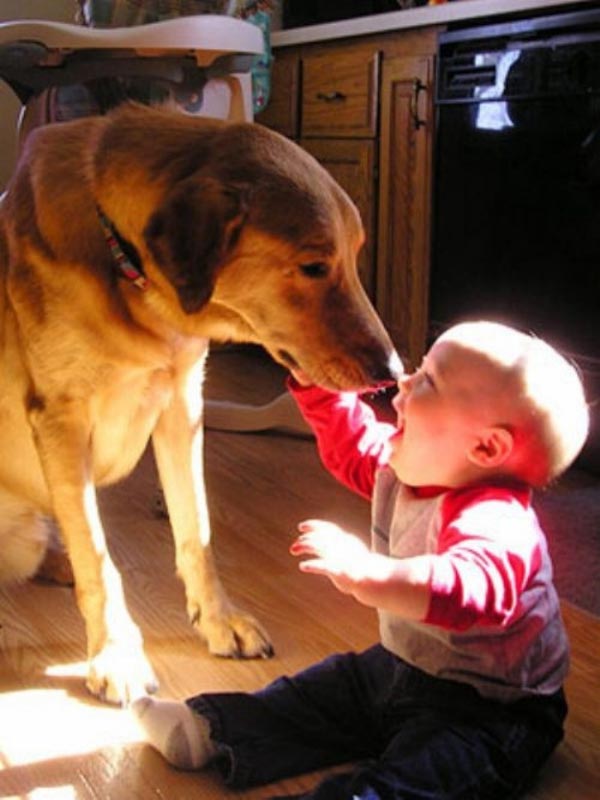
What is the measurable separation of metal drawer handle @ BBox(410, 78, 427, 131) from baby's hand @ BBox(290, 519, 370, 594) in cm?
195

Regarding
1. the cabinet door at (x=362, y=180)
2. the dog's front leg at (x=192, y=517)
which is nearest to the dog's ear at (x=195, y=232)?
the dog's front leg at (x=192, y=517)

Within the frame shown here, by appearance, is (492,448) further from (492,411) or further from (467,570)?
(467,570)

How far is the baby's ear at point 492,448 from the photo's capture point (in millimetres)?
1125

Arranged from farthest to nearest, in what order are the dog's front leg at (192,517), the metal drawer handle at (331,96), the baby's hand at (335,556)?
1. the metal drawer handle at (331,96)
2. the dog's front leg at (192,517)
3. the baby's hand at (335,556)

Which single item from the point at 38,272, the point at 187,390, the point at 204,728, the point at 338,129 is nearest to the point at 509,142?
the point at 338,129

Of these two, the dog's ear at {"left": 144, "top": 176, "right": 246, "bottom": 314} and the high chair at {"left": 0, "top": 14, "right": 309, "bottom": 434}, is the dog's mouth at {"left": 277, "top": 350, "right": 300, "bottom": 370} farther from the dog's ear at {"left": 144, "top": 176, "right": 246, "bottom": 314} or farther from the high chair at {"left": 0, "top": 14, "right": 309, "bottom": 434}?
the high chair at {"left": 0, "top": 14, "right": 309, "bottom": 434}

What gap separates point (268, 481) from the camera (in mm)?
2289

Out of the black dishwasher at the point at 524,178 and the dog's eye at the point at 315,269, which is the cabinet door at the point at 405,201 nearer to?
the black dishwasher at the point at 524,178

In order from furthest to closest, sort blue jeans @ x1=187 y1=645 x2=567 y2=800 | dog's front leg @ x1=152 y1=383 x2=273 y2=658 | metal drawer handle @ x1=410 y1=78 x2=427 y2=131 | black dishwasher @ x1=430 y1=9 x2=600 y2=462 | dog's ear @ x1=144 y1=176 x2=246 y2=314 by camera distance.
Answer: metal drawer handle @ x1=410 y1=78 x2=427 y2=131, black dishwasher @ x1=430 y1=9 x2=600 y2=462, dog's front leg @ x1=152 y1=383 x2=273 y2=658, dog's ear @ x1=144 y1=176 x2=246 y2=314, blue jeans @ x1=187 y1=645 x2=567 y2=800

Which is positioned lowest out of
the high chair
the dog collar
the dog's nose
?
the dog's nose

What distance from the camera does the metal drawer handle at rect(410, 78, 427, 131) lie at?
2.76m

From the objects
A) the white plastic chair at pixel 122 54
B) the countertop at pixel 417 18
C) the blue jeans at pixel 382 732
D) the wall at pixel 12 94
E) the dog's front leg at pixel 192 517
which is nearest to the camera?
the blue jeans at pixel 382 732

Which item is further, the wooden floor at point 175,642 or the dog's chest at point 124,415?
the dog's chest at point 124,415

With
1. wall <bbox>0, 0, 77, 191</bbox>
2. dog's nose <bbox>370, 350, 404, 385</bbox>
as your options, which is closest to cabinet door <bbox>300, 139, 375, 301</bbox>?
wall <bbox>0, 0, 77, 191</bbox>
